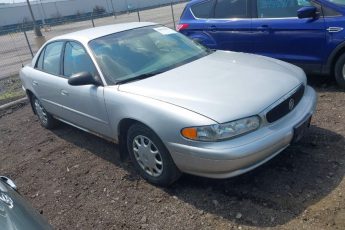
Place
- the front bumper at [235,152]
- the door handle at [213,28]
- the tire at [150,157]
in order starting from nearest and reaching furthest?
1. the front bumper at [235,152]
2. the tire at [150,157]
3. the door handle at [213,28]

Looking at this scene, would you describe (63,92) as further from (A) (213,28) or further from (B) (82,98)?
(A) (213,28)

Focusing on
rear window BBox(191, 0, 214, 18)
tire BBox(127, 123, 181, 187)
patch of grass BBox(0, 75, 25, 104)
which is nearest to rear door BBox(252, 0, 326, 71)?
rear window BBox(191, 0, 214, 18)

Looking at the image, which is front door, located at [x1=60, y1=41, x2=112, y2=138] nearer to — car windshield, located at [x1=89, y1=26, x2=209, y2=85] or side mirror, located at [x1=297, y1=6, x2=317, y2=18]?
car windshield, located at [x1=89, y1=26, x2=209, y2=85]

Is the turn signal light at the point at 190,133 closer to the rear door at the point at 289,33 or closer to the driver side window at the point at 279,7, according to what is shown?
the rear door at the point at 289,33

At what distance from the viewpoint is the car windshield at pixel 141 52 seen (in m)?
4.32

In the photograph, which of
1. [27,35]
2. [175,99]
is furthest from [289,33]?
[27,35]

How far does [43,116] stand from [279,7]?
13.6 ft

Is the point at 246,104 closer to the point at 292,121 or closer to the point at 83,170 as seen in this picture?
the point at 292,121

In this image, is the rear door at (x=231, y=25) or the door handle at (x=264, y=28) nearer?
the door handle at (x=264, y=28)

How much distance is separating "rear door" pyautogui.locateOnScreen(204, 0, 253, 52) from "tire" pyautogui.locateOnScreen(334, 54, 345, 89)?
4.81 feet

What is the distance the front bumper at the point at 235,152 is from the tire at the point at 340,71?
8.21ft

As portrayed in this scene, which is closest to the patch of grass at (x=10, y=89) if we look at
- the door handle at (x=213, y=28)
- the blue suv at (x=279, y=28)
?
the blue suv at (x=279, y=28)

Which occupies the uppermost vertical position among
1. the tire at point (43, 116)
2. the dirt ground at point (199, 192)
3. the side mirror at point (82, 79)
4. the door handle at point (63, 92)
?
the side mirror at point (82, 79)

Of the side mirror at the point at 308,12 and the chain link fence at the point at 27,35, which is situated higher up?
the side mirror at the point at 308,12
